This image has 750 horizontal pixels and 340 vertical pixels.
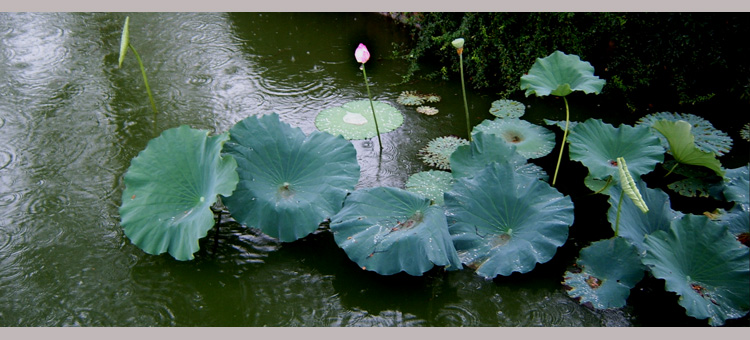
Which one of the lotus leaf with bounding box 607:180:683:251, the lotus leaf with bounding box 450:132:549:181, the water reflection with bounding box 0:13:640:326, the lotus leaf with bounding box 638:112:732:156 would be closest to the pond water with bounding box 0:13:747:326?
the water reflection with bounding box 0:13:640:326

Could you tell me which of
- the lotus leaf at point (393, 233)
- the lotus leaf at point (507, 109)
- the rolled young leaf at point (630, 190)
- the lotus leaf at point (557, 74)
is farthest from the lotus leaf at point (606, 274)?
the lotus leaf at point (507, 109)

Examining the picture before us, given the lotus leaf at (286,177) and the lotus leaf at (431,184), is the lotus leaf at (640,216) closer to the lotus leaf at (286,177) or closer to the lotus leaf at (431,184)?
the lotus leaf at (431,184)

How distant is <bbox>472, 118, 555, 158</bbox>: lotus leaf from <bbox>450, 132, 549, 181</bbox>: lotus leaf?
16 cm

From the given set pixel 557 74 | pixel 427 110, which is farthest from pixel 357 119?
pixel 557 74

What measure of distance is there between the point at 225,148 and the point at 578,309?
5.52 feet

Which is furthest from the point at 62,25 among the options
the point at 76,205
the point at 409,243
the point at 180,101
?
the point at 409,243

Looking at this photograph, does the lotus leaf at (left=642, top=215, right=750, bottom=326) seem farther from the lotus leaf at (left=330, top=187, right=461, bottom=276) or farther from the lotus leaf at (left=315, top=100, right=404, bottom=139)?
the lotus leaf at (left=315, top=100, right=404, bottom=139)

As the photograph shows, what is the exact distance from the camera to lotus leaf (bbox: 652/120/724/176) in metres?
2.51

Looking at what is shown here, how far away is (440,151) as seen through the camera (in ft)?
9.95

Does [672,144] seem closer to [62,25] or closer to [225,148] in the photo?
[225,148]

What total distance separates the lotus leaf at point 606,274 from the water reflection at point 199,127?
67mm

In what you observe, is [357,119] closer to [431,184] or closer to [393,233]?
[431,184]

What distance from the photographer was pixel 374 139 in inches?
127

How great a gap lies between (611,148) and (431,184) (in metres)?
0.90
